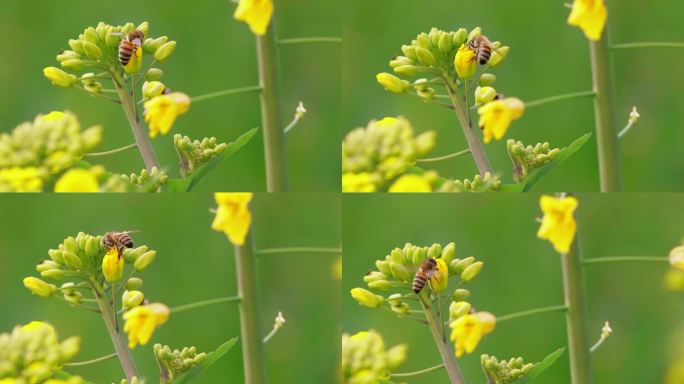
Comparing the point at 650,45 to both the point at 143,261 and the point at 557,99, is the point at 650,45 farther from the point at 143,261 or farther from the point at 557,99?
the point at 143,261

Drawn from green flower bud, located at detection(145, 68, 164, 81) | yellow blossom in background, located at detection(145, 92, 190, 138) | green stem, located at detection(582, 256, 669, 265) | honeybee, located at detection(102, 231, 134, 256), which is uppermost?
green flower bud, located at detection(145, 68, 164, 81)

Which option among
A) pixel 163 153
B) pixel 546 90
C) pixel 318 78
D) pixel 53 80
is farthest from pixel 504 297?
pixel 53 80

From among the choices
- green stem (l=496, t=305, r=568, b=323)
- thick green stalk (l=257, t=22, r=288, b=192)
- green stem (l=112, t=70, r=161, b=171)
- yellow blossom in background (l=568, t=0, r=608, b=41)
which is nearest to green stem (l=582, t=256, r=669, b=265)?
green stem (l=496, t=305, r=568, b=323)

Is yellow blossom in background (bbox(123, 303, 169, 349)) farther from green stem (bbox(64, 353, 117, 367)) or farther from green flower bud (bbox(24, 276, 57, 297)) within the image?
green flower bud (bbox(24, 276, 57, 297))

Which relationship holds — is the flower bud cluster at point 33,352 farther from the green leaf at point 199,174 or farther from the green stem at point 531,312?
the green stem at point 531,312

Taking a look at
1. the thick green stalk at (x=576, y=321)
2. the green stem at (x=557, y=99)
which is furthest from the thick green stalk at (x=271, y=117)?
the thick green stalk at (x=576, y=321)

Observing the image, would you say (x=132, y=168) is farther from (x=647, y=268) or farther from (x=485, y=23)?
(x=647, y=268)
